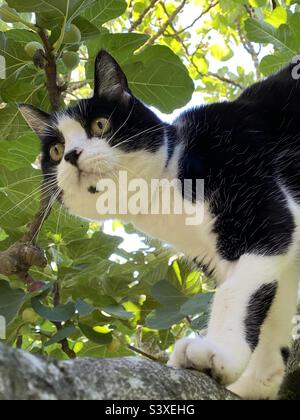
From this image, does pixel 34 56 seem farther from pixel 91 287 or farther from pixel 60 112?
pixel 91 287

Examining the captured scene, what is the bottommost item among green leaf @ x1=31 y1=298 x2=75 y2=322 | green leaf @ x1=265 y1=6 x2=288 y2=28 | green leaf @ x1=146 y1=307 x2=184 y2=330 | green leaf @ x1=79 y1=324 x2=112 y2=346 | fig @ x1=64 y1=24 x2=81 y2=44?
green leaf @ x1=79 y1=324 x2=112 y2=346

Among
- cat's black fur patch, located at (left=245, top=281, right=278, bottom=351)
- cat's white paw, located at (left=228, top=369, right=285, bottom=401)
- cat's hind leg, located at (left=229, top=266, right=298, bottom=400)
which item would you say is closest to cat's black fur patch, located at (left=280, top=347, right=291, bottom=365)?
cat's hind leg, located at (left=229, top=266, right=298, bottom=400)

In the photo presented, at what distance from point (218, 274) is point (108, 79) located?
0.81m

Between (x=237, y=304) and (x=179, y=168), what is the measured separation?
567 millimetres

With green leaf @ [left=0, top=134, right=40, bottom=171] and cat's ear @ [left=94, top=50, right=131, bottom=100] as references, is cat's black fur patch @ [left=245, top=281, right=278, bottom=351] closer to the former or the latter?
cat's ear @ [left=94, top=50, right=131, bottom=100]

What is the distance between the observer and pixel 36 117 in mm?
2332

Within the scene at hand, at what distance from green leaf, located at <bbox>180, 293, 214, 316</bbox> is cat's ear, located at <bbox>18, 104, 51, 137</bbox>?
885 millimetres

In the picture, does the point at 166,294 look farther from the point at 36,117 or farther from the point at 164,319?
the point at 36,117

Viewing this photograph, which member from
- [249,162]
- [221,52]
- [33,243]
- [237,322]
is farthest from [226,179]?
[221,52]

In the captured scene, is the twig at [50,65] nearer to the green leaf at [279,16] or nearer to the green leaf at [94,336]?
the green leaf at [94,336]

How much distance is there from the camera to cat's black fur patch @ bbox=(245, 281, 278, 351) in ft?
5.24

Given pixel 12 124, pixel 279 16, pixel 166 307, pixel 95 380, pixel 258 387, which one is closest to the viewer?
pixel 95 380

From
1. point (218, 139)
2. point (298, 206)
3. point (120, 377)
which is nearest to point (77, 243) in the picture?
point (218, 139)

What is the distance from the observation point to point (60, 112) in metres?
2.26
